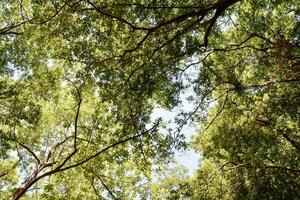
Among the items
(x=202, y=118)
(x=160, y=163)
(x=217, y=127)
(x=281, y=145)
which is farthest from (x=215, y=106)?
(x=160, y=163)

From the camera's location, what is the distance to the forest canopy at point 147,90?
11523 mm

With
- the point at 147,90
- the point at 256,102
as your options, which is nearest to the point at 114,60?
the point at 147,90

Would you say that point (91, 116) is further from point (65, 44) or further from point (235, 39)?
point (235, 39)

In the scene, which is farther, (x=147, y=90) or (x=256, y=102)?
(x=256, y=102)

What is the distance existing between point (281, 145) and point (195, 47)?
778 cm

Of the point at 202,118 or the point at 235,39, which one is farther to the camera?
the point at 235,39

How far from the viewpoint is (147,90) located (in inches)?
456

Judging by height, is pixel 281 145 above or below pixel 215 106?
below

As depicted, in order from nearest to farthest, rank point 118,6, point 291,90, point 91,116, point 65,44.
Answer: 1. point 118,6
2. point 65,44
3. point 291,90
4. point 91,116

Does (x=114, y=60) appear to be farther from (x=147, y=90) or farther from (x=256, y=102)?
(x=256, y=102)

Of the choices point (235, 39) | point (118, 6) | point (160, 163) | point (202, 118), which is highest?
point (235, 39)

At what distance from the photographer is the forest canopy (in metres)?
11.5

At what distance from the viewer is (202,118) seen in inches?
539

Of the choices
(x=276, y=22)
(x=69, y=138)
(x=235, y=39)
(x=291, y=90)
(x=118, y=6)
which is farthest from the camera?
(x=69, y=138)
